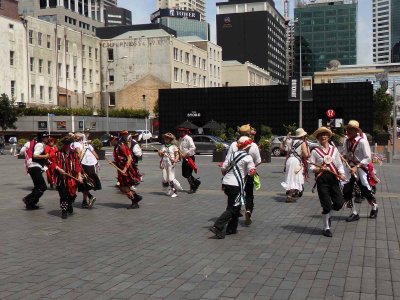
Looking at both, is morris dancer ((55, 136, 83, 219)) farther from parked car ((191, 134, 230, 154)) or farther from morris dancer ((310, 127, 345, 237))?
parked car ((191, 134, 230, 154))

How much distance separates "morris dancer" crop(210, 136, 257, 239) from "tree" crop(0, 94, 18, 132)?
43681 millimetres

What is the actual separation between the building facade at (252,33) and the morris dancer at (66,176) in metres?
138

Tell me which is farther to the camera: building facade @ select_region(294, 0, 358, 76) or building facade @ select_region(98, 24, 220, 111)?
building facade @ select_region(294, 0, 358, 76)

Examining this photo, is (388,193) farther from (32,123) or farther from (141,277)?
(32,123)

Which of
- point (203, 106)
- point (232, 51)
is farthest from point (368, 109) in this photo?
point (232, 51)

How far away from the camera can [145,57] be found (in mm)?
73438

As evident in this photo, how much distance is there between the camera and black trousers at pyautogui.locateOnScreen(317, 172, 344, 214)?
8.01 metres

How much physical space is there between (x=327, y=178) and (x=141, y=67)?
6734 cm

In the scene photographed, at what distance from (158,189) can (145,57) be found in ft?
200

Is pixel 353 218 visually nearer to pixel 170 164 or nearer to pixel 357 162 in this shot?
pixel 357 162

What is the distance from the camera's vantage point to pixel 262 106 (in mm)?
43125

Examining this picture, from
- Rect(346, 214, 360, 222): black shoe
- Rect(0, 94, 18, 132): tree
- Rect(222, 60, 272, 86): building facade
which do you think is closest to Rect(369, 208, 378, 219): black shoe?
Rect(346, 214, 360, 222): black shoe

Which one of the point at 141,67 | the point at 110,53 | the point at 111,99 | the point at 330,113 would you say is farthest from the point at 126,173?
the point at 110,53

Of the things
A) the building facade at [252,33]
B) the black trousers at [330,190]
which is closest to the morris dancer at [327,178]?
the black trousers at [330,190]
